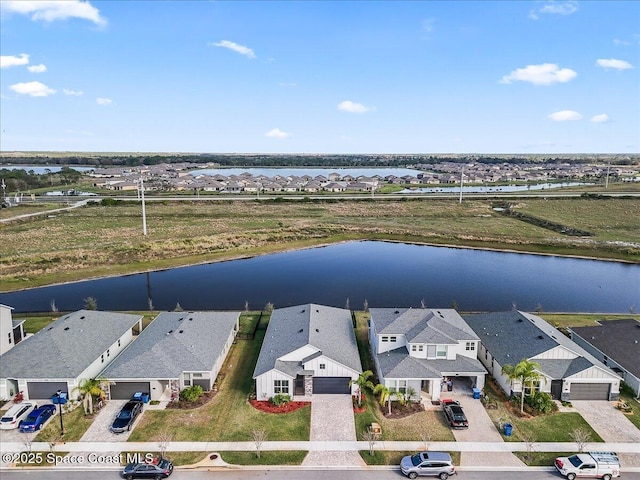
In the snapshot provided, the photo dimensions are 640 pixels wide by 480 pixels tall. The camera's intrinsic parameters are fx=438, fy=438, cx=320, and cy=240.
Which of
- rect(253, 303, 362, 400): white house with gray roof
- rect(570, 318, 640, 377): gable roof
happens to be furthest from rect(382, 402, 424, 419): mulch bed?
rect(570, 318, 640, 377): gable roof

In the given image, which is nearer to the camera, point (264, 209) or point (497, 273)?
point (497, 273)

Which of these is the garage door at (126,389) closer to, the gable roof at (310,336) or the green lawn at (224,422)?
the green lawn at (224,422)

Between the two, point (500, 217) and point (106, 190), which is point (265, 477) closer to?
point (500, 217)

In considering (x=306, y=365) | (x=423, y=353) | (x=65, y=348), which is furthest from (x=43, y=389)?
(x=423, y=353)

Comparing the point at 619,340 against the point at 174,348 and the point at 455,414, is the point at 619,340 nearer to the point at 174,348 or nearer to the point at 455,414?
the point at 455,414

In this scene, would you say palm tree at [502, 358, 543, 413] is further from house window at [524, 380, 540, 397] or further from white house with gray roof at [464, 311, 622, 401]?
white house with gray roof at [464, 311, 622, 401]

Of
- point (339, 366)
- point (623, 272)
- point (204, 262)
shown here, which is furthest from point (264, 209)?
point (339, 366)
